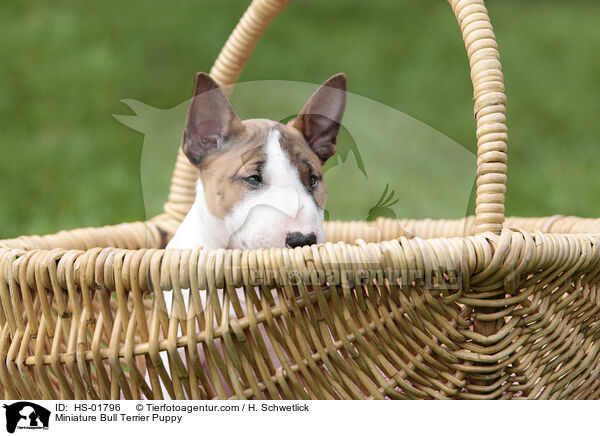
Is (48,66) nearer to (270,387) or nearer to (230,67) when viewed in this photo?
(230,67)

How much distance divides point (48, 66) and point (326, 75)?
42cm

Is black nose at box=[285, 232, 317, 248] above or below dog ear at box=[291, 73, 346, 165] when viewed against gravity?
below

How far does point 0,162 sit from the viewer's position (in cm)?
133

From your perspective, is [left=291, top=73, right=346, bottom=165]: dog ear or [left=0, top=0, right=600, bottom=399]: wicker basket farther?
[left=291, top=73, right=346, bottom=165]: dog ear

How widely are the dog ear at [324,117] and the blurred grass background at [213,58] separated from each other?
0.05 meters

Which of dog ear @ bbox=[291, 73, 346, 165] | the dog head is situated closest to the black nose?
the dog head

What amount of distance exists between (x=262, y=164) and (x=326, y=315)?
0.18 metres

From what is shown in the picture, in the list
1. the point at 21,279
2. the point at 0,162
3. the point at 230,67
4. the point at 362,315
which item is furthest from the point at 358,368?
the point at 0,162

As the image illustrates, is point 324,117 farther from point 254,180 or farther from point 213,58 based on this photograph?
point 213,58

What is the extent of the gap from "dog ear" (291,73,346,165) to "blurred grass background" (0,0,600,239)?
0.17 feet
